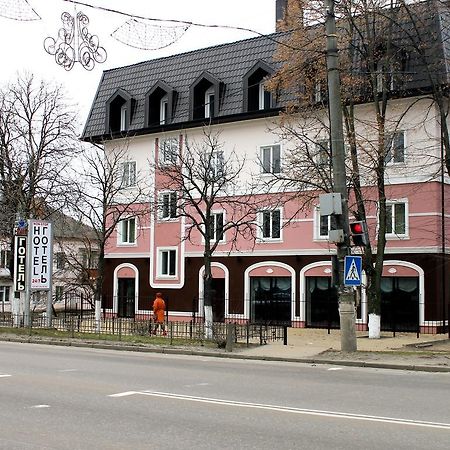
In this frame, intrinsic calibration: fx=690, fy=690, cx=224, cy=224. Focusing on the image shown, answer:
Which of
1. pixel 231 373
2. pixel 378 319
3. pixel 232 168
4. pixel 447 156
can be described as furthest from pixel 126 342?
pixel 232 168

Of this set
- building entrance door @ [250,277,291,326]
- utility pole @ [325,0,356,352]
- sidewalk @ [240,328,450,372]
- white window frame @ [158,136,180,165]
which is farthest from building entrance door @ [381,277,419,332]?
utility pole @ [325,0,356,352]

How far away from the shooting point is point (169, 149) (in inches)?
1243

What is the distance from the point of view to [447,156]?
23688 millimetres

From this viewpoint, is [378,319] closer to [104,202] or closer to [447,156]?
[447,156]

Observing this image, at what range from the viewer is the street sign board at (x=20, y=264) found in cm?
2873

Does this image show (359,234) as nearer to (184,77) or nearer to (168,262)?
(168,262)

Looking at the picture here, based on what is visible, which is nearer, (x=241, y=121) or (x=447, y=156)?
(x=447, y=156)

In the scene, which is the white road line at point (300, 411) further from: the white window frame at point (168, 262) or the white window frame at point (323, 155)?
the white window frame at point (168, 262)

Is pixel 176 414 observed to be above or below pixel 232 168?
below

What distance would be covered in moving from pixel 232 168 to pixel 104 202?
23.7 feet

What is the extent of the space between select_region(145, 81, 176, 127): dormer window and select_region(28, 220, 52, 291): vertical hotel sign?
11646 millimetres

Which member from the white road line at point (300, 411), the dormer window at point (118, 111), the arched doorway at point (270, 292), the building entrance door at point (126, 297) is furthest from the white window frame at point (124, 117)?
the white road line at point (300, 411)

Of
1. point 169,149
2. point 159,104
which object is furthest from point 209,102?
point 169,149

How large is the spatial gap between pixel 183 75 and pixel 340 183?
21944mm
